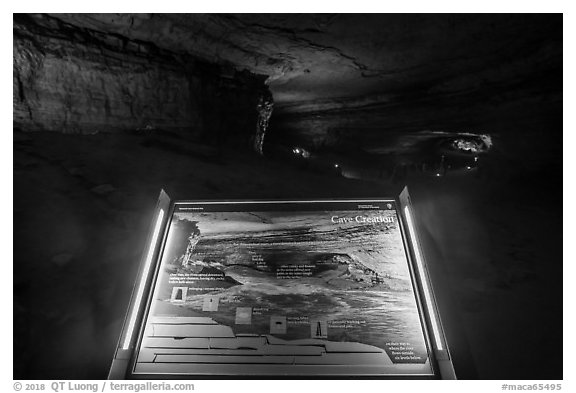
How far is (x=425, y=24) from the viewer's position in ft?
17.1

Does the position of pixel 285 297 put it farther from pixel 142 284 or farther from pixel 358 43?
pixel 358 43

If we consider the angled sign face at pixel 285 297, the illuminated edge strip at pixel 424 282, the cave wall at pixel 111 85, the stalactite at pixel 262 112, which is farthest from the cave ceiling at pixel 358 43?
the illuminated edge strip at pixel 424 282

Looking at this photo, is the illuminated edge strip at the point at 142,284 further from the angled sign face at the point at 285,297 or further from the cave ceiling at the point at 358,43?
the cave ceiling at the point at 358,43

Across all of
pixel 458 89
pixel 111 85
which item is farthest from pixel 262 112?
pixel 458 89

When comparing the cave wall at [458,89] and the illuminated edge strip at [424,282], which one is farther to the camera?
the cave wall at [458,89]

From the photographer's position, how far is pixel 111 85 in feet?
18.9

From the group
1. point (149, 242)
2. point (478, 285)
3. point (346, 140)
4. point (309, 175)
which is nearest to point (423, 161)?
point (346, 140)

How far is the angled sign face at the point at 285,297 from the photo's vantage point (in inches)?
85.9

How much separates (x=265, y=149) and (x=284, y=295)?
7.38 m

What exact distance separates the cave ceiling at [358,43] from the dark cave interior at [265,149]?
3 centimetres

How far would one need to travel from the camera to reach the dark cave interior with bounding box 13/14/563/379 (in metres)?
2.57

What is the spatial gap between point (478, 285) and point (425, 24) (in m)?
4.32

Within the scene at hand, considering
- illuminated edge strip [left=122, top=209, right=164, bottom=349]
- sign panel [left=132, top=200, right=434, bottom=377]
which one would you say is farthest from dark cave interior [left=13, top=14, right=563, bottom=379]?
sign panel [left=132, top=200, right=434, bottom=377]

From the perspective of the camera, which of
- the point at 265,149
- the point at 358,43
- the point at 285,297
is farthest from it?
the point at 265,149
